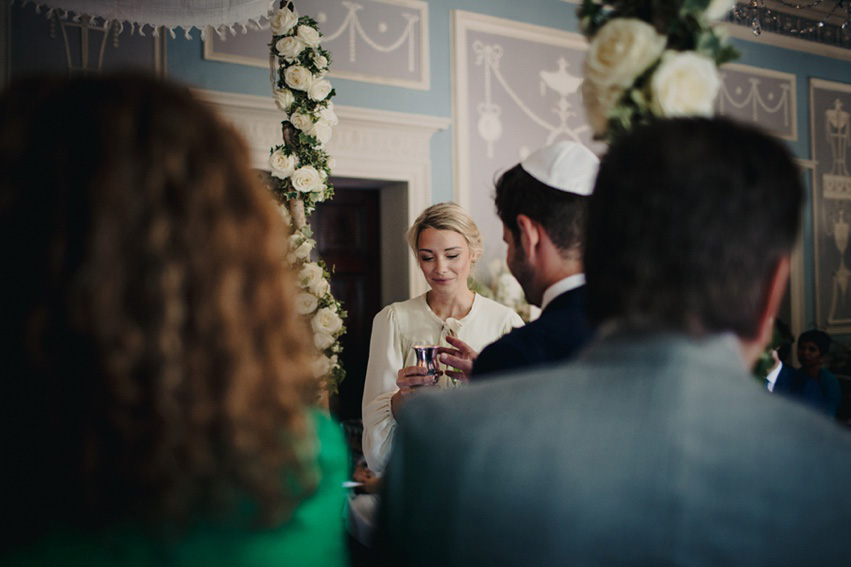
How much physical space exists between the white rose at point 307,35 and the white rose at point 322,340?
1.20m

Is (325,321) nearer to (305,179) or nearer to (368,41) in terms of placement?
(305,179)

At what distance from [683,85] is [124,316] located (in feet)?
3.17

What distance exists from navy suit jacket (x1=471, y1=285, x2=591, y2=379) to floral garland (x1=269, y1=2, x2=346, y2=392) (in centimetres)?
130

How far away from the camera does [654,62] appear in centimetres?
125

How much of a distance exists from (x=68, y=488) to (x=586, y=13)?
1168 millimetres

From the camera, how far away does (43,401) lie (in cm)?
75

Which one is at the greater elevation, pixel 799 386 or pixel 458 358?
pixel 458 358

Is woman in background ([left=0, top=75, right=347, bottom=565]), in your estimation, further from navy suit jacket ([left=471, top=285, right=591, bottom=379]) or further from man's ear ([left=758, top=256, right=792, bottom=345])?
navy suit jacket ([left=471, top=285, right=591, bottom=379])

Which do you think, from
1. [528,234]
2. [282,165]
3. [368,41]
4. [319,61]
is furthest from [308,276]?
[368,41]

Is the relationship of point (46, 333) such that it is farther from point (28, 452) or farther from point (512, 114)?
point (512, 114)

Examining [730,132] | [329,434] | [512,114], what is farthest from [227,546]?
[512,114]

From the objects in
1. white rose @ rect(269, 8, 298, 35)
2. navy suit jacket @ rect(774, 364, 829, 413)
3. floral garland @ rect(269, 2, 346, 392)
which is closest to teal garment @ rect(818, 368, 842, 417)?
navy suit jacket @ rect(774, 364, 829, 413)

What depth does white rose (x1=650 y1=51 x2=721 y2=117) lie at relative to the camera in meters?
1.20

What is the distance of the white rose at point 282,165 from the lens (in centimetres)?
284
